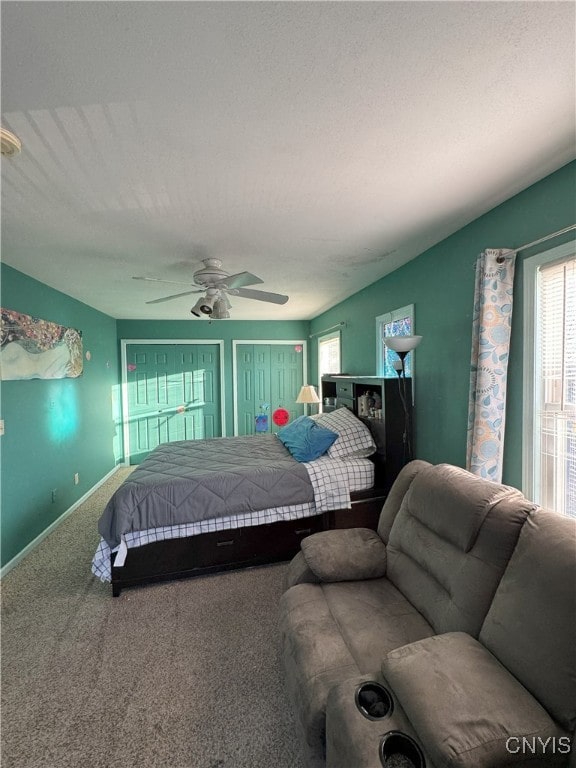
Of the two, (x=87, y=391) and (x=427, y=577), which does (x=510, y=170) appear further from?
(x=87, y=391)

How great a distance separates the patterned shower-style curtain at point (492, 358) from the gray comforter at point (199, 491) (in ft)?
4.37

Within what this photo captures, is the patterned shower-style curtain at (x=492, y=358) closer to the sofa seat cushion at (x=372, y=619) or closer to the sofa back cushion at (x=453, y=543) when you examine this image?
the sofa back cushion at (x=453, y=543)

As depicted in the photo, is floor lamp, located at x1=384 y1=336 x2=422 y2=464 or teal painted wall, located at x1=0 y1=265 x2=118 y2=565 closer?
floor lamp, located at x1=384 y1=336 x2=422 y2=464

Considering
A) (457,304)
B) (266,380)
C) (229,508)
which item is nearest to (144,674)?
(229,508)

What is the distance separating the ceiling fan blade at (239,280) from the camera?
2416mm

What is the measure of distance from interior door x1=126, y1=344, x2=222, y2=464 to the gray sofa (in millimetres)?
4575

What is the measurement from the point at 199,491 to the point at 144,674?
41.5 inches

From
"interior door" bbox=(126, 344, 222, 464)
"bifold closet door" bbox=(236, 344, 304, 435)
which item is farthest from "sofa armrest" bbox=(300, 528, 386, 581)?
"interior door" bbox=(126, 344, 222, 464)

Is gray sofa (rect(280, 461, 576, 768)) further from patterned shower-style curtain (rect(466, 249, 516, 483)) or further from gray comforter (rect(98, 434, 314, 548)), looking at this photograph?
gray comforter (rect(98, 434, 314, 548))

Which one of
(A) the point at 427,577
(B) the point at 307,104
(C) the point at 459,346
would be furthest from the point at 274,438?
(B) the point at 307,104

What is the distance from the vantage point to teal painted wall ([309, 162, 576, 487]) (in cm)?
176

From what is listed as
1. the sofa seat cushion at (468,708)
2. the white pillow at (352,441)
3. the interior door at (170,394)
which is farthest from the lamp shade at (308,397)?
the sofa seat cushion at (468,708)

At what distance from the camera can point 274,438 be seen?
3.92 m

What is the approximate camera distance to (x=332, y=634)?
1358mm
